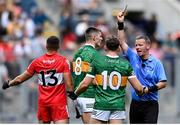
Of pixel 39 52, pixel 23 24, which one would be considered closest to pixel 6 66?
pixel 39 52

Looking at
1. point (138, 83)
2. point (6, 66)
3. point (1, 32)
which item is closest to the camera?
point (138, 83)

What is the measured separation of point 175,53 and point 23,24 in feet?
16.4

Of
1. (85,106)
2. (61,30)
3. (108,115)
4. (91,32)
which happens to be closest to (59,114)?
(85,106)

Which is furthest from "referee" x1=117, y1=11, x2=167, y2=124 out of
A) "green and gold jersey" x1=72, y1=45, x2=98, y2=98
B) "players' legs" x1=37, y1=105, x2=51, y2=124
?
"players' legs" x1=37, y1=105, x2=51, y2=124

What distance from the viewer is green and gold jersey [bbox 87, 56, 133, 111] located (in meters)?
17.5

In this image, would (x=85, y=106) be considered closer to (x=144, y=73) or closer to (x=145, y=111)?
(x=145, y=111)

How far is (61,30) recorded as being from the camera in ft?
101

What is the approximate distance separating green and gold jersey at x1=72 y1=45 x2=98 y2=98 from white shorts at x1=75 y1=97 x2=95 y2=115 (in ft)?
0.25

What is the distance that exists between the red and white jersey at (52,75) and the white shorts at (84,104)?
610mm

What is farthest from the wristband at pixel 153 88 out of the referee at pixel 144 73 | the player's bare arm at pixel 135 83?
the player's bare arm at pixel 135 83

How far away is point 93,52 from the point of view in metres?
18.8

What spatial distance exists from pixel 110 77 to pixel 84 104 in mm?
1693

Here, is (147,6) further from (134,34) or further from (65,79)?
(65,79)

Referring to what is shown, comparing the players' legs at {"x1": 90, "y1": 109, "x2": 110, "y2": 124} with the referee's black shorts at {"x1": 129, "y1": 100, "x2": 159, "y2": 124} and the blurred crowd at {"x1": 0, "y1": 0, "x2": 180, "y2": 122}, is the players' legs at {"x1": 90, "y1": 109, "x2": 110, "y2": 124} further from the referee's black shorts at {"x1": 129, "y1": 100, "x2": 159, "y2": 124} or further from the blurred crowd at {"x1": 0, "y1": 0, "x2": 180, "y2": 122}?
the blurred crowd at {"x1": 0, "y1": 0, "x2": 180, "y2": 122}
